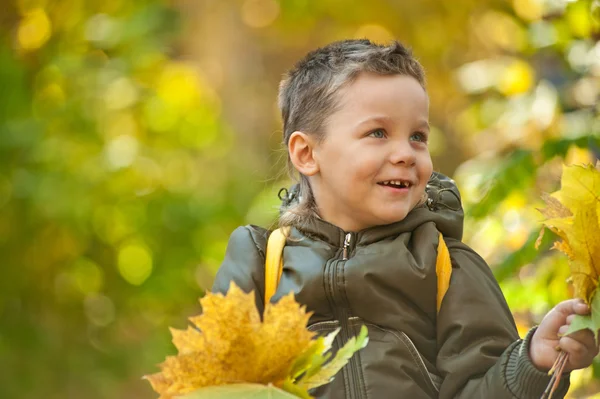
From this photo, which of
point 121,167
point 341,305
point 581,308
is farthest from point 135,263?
point 581,308

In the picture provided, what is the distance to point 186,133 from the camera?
7734 mm

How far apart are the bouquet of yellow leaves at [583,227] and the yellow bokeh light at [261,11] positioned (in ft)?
26.5

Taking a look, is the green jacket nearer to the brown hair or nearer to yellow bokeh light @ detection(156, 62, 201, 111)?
the brown hair

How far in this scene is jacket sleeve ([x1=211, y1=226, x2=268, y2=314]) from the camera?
2.22m

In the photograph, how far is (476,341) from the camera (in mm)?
2068

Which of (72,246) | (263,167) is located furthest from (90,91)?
(263,167)

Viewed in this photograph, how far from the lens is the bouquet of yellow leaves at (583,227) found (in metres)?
1.61

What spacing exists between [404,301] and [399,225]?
7.7 inches

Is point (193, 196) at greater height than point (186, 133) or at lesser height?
lesser

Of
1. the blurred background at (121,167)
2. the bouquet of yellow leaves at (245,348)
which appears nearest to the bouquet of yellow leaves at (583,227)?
the bouquet of yellow leaves at (245,348)

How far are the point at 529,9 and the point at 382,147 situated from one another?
208 cm

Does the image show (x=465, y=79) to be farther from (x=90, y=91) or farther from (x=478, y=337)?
(x=90, y=91)

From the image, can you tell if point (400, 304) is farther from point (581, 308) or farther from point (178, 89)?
point (178, 89)

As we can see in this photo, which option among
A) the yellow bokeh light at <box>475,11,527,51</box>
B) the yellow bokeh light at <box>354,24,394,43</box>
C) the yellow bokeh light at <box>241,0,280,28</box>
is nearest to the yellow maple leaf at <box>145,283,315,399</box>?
the yellow bokeh light at <box>475,11,527,51</box>
